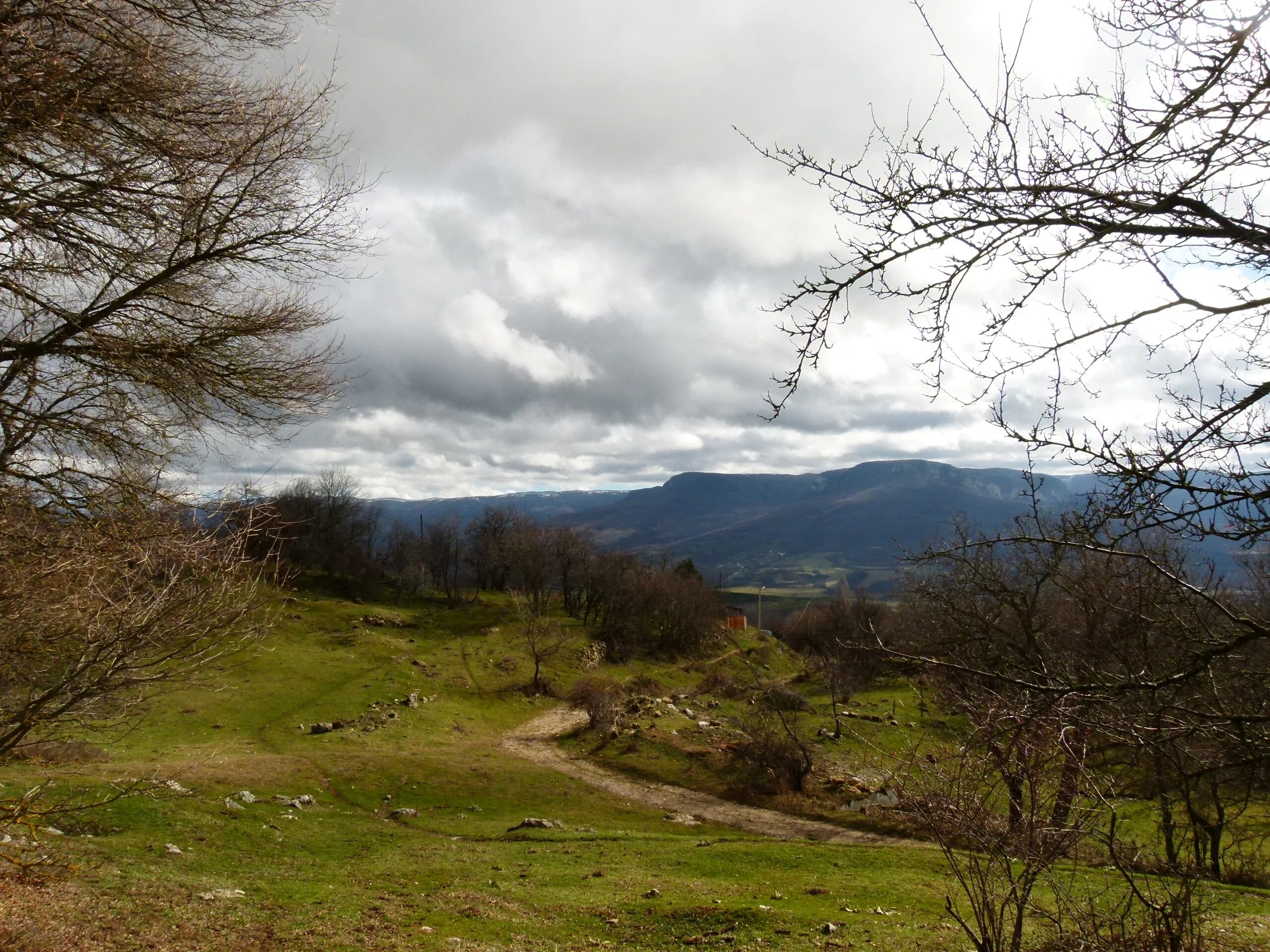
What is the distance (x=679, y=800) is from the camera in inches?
1022

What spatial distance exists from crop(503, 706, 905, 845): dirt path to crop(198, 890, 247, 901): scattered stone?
50.2 feet

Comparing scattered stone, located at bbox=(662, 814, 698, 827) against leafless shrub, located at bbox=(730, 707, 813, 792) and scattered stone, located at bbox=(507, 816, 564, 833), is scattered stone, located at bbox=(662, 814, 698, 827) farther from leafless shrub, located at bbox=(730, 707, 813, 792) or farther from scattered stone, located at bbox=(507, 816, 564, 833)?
scattered stone, located at bbox=(507, 816, 564, 833)

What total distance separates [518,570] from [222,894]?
61.3 metres

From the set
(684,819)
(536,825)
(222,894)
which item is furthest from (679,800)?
(222,894)

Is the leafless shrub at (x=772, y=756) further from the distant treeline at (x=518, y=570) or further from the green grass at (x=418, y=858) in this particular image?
the distant treeline at (x=518, y=570)

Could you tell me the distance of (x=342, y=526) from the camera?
254 feet

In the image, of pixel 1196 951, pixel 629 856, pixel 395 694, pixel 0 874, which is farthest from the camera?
pixel 395 694

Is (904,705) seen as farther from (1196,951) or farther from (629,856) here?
(1196,951)

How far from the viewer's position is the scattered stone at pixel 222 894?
11242mm

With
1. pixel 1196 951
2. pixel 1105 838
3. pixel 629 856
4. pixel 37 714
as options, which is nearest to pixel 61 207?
pixel 37 714

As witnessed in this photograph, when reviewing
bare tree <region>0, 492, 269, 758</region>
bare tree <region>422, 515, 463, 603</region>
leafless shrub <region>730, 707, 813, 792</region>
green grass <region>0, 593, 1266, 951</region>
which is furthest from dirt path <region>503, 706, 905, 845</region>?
bare tree <region>422, 515, 463, 603</region>

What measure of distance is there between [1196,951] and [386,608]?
2541 inches

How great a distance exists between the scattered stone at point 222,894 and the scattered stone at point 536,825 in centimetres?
→ 977

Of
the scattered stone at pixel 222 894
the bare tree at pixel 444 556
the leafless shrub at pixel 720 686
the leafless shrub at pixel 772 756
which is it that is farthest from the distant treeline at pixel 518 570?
the scattered stone at pixel 222 894
